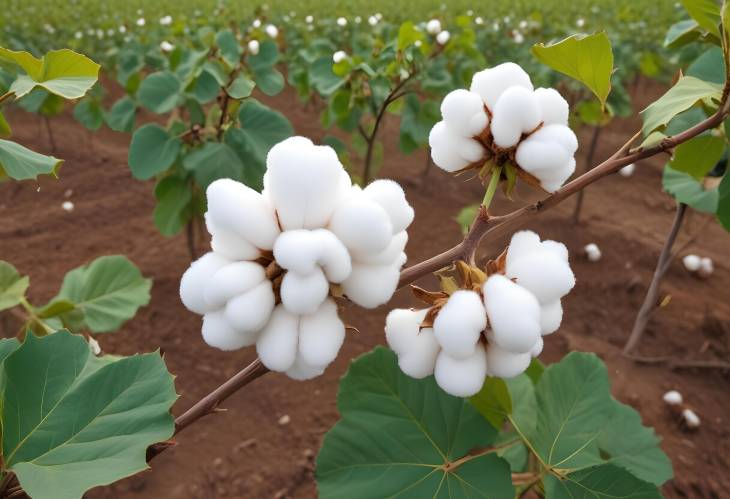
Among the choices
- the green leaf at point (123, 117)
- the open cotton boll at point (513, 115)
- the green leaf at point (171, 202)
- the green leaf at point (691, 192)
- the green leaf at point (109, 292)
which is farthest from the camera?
the green leaf at point (123, 117)

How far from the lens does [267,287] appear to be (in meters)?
0.43

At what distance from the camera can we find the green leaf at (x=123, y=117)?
2.25 metres

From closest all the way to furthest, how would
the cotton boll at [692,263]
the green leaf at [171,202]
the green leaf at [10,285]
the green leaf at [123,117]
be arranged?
1. the green leaf at [10,285]
2. the green leaf at [171,202]
3. the green leaf at [123,117]
4. the cotton boll at [692,263]

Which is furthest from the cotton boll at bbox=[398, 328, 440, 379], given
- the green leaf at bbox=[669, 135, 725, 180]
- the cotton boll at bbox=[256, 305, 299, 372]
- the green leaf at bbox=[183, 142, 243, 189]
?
the green leaf at bbox=[183, 142, 243, 189]

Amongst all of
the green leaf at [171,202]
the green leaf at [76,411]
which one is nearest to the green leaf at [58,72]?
the green leaf at [76,411]

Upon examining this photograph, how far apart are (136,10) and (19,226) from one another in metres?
5.61

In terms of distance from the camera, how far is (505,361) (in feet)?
1.59

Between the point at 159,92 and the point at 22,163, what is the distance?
1322 mm

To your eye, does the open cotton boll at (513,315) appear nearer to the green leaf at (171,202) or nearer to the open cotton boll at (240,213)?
the open cotton boll at (240,213)

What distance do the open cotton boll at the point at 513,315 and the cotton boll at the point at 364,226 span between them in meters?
0.10

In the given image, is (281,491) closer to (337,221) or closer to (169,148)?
(169,148)

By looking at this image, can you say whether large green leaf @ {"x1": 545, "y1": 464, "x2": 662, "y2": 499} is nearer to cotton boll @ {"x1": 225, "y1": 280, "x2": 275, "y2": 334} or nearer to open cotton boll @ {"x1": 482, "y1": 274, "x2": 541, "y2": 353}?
open cotton boll @ {"x1": 482, "y1": 274, "x2": 541, "y2": 353}

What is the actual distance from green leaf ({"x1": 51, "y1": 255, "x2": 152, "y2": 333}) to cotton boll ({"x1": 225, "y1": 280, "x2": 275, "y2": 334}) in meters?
0.97

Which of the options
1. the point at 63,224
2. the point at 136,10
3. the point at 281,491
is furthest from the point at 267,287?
the point at 136,10
